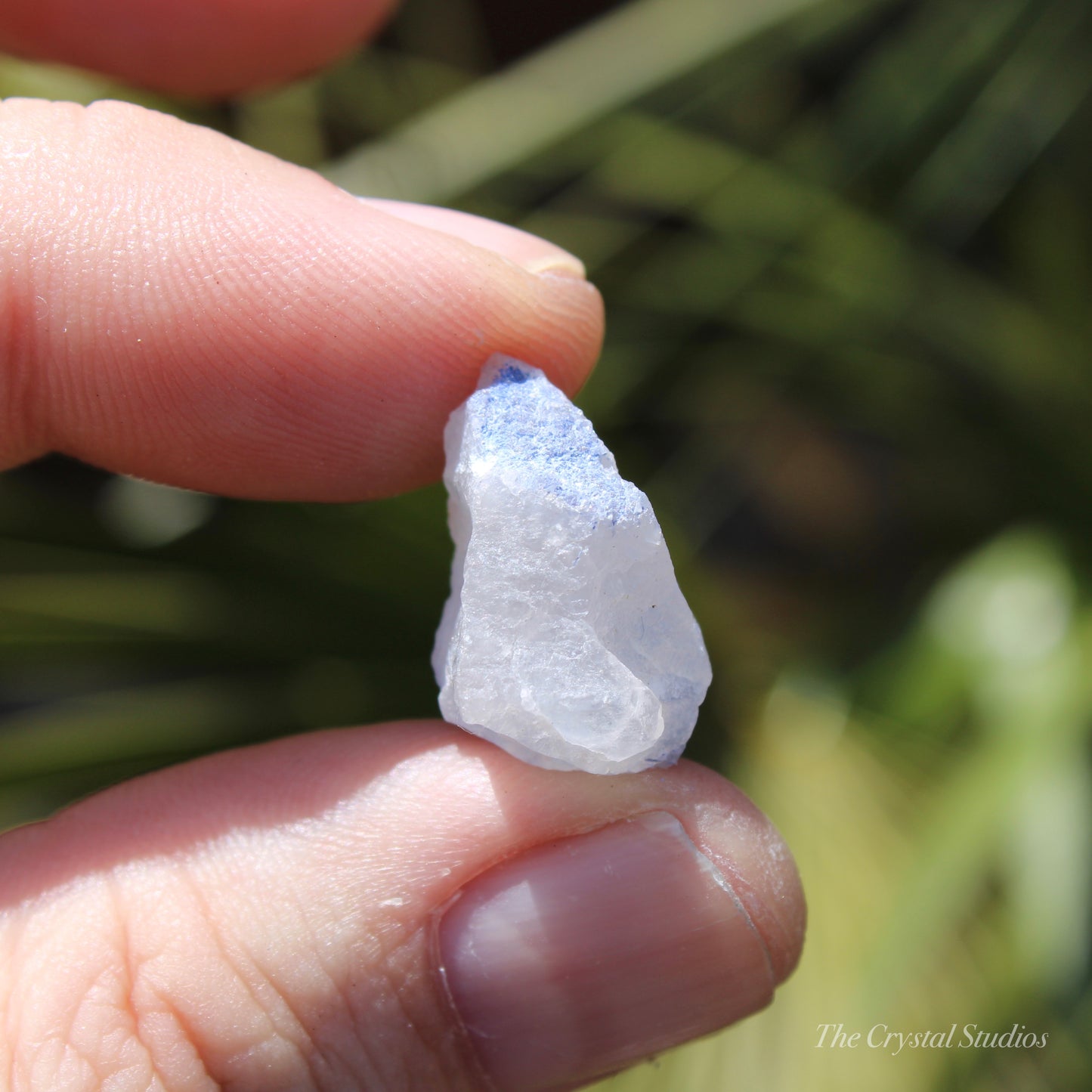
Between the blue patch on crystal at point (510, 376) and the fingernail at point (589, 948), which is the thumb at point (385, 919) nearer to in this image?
the fingernail at point (589, 948)

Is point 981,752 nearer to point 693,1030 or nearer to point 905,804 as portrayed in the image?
point 905,804

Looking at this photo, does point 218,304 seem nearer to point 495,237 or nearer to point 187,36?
point 495,237

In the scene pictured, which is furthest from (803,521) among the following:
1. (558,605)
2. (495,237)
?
(558,605)

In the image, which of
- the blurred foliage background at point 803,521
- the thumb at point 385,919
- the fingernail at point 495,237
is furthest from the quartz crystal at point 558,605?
the blurred foliage background at point 803,521

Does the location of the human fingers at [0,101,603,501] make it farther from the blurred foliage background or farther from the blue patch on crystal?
the blurred foliage background

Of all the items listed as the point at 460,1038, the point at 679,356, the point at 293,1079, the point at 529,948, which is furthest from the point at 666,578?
the point at 679,356

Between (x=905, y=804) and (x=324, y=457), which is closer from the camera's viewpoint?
A: (x=324, y=457)
